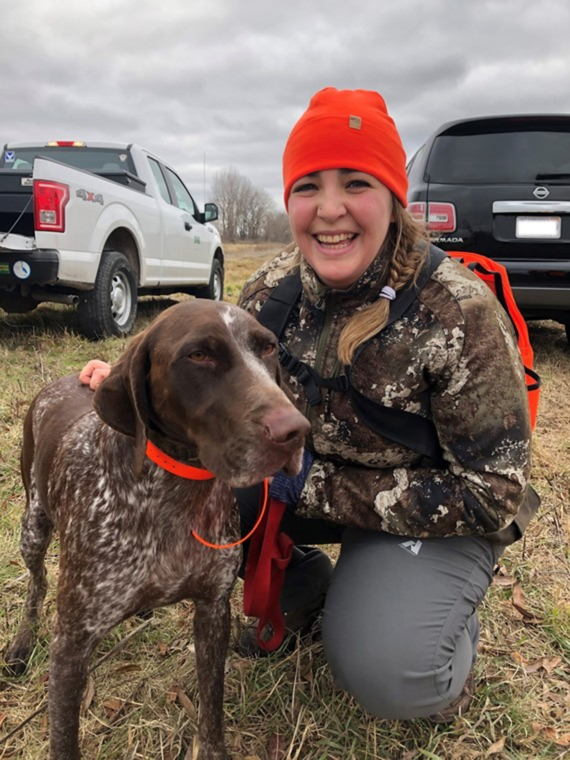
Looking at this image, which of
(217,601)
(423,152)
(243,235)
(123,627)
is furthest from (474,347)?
(243,235)

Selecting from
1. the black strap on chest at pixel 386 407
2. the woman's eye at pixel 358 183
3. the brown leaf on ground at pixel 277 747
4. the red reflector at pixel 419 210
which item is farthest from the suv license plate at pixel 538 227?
the brown leaf on ground at pixel 277 747

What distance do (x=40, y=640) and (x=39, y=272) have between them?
13.9 feet

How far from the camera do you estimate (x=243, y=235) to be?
69062mm

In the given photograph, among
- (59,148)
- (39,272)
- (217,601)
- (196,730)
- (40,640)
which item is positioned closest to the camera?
(217,601)

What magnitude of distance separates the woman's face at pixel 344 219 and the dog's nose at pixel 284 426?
2.83 feet

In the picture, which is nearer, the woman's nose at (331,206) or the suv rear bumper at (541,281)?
the woman's nose at (331,206)

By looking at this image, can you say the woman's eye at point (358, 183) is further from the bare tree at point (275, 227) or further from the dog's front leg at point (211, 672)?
the bare tree at point (275, 227)

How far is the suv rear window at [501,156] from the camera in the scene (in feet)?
19.2

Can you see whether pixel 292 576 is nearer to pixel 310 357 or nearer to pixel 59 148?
pixel 310 357

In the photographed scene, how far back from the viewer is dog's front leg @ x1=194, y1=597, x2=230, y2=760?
2273 mm

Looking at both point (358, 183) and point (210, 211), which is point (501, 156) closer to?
point (358, 183)

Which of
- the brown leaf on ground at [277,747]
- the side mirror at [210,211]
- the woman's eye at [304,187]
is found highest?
the side mirror at [210,211]

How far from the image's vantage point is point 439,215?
582 cm

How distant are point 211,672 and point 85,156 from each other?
25.3 feet
